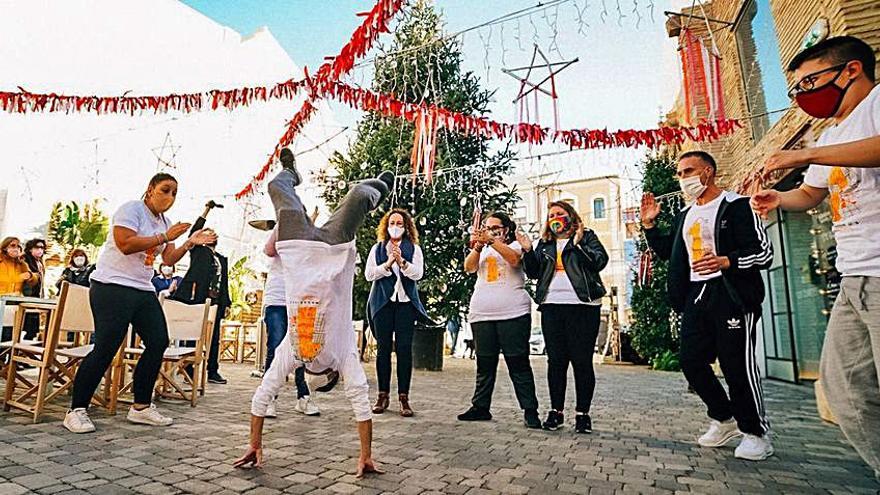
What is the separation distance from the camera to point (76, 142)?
13992 millimetres

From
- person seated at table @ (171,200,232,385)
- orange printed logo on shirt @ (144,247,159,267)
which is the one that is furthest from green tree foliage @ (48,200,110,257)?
orange printed logo on shirt @ (144,247,159,267)

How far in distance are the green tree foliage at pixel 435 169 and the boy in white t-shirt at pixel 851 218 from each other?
7.07 m

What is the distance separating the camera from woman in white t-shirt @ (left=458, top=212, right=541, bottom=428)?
418cm

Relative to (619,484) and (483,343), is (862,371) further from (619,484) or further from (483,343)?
(483,343)

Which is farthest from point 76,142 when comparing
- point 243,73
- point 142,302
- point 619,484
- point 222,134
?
point 619,484

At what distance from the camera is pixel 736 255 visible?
3.24 metres

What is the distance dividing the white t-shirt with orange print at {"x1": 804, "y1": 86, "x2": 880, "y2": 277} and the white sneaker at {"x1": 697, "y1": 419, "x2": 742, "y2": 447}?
1.63 metres

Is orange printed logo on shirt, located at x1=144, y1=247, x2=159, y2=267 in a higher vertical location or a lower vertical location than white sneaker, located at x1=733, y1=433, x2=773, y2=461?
higher

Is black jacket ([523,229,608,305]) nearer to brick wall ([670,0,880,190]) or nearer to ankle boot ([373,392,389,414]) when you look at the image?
brick wall ([670,0,880,190])

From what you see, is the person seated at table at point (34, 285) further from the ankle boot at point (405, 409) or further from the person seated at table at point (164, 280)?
the ankle boot at point (405, 409)

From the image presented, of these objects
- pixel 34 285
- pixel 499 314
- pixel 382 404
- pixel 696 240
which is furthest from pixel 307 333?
pixel 34 285

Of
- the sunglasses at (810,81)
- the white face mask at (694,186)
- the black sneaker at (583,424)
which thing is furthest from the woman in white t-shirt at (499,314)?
the sunglasses at (810,81)

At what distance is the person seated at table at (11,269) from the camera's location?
576cm

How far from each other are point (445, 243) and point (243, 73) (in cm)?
1265
